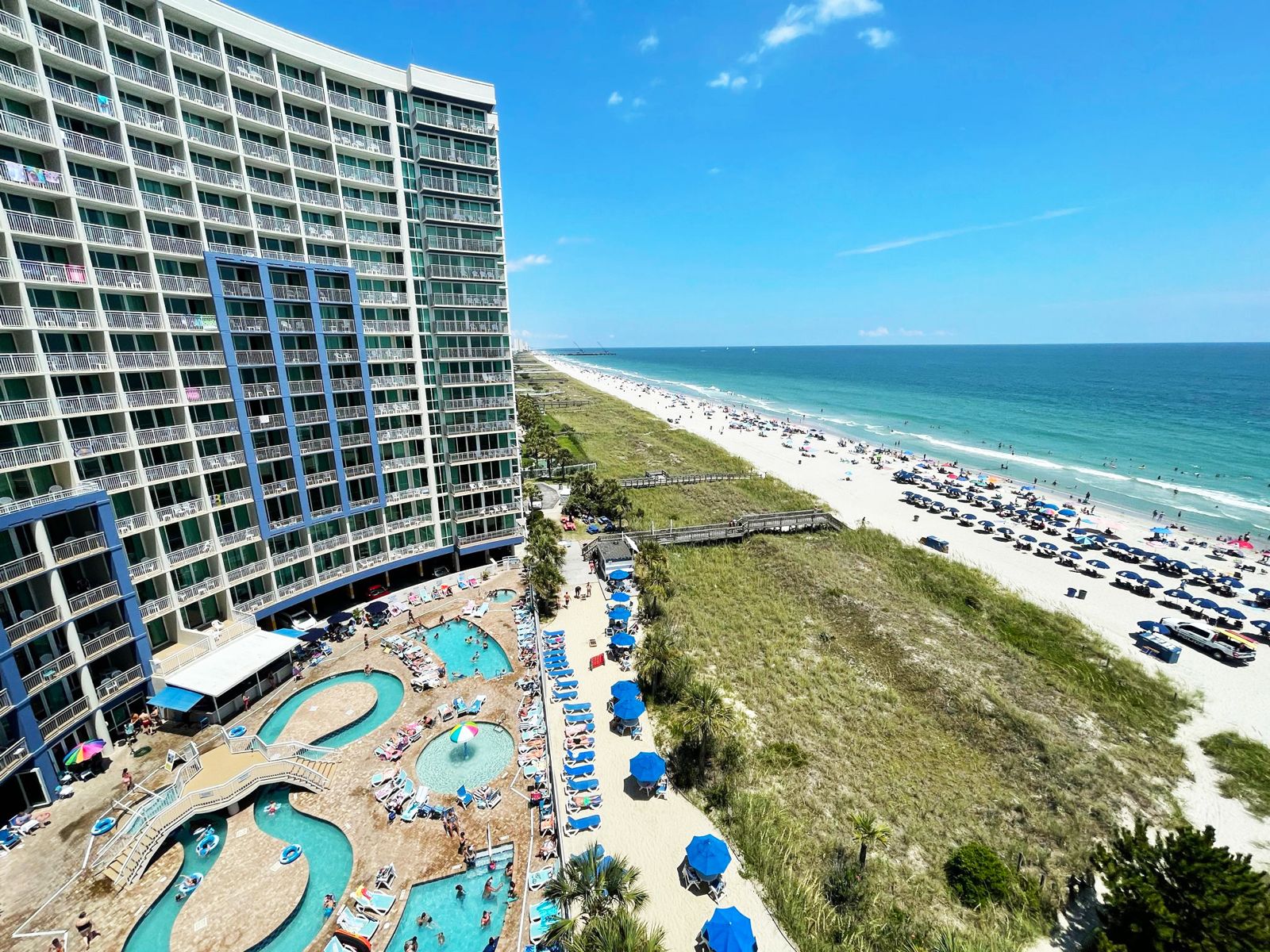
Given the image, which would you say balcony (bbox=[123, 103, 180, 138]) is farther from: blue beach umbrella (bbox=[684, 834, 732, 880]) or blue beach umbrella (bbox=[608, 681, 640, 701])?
blue beach umbrella (bbox=[684, 834, 732, 880])

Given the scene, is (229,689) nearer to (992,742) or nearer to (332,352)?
(332,352)

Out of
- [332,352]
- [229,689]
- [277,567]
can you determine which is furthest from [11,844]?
[332,352]

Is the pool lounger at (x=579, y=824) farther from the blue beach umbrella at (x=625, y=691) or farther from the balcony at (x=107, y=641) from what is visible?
the balcony at (x=107, y=641)

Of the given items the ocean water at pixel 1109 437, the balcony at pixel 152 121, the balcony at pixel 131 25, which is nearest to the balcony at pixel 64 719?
the balcony at pixel 152 121

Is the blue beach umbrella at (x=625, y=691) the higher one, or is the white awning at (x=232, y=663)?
the white awning at (x=232, y=663)

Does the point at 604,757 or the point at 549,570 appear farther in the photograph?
the point at 549,570

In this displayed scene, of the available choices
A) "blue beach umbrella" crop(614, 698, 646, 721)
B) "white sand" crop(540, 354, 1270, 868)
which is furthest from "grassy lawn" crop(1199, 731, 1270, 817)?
"blue beach umbrella" crop(614, 698, 646, 721)
